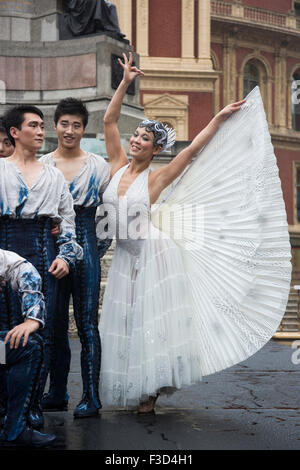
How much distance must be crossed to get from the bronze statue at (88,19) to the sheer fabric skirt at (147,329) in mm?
6819

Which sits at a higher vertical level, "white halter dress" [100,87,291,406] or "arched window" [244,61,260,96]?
"arched window" [244,61,260,96]

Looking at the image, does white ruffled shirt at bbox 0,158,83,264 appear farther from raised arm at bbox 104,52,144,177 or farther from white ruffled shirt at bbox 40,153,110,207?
raised arm at bbox 104,52,144,177

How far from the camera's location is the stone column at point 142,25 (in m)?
28.7

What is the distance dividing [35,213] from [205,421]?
1.61 metres

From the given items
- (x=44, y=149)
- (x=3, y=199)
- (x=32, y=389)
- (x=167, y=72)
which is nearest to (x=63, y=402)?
(x=32, y=389)

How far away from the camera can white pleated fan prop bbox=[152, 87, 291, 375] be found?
175 inches

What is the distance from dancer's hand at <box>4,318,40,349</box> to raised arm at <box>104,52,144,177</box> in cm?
161

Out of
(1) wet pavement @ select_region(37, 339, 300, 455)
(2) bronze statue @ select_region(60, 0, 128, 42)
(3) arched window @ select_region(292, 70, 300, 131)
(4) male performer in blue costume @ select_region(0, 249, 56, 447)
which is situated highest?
(3) arched window @ select_region(292, 70, 300, 131)

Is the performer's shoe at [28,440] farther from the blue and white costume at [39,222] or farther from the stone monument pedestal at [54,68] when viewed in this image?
the stone monument pedestal at [54,68]

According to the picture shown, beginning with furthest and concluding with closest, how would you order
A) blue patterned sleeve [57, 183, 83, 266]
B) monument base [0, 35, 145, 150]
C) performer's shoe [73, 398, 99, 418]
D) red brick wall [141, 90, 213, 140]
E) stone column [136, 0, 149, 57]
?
1. red brick wall [141, 90, 213, 140]
2. stone column [136, 0, 149, 57]
3. monument base [0, 35, 145, 150]
4. performer's shoe [73, 398, 99, 418]
5. blue patterned sleeve [57, 183, 83, 266]

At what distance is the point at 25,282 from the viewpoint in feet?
11.5

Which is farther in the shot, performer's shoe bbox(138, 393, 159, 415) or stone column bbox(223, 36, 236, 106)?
stone column bbox(223, 36, 236, 106)

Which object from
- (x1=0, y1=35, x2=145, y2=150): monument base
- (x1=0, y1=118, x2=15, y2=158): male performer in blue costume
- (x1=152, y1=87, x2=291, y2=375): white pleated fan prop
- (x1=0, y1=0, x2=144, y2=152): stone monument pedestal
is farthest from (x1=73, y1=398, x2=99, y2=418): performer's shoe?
(x1=0, y1=35, x2=145, y2=150): monument base

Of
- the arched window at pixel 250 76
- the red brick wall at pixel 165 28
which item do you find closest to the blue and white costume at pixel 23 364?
the red brick wall at pixel 165 28
